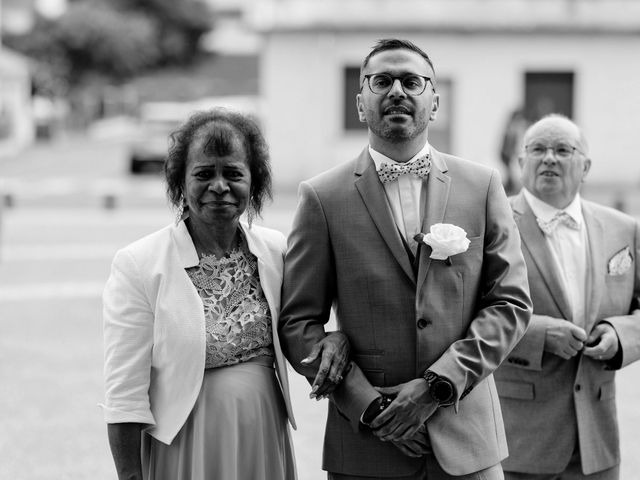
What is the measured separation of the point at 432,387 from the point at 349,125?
2152 cm

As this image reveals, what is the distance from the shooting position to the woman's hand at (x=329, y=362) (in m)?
3.16

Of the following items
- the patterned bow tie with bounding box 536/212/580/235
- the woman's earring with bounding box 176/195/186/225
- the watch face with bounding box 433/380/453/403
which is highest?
the woman's earring with bounding box 176/195/186/225

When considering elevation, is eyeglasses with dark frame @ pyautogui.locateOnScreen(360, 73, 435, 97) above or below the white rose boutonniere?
above

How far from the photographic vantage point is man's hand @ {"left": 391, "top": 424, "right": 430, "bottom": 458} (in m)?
3.24

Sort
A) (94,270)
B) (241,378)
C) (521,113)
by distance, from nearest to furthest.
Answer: (241,378) → (94,270) → (521,113)

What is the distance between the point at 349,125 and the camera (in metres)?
24.4

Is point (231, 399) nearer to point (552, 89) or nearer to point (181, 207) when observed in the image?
point (181, 207)

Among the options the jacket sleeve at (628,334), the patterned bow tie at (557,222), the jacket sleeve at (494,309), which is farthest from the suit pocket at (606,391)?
the jacket sleeve at (494,309)

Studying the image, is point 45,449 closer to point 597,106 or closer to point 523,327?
point 523,327

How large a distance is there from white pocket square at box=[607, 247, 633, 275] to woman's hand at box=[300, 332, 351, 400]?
1355mm

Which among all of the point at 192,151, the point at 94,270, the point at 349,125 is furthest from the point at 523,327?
the point at 349,125

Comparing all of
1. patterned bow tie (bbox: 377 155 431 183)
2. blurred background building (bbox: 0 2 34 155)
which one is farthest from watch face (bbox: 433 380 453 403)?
blurred background building (bbox: 0 2 34 155)

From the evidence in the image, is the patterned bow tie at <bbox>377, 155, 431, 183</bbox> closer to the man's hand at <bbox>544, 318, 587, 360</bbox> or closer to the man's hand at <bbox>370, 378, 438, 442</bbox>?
the man's hand at <bbox>370, 378, 438, 442</bbox>

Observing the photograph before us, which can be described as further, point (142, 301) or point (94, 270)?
point (94, 270)
